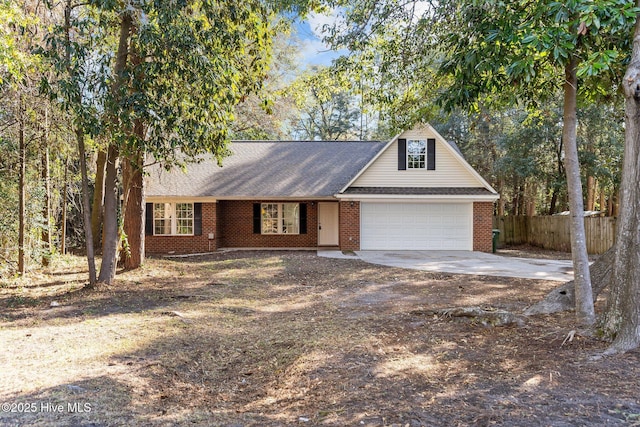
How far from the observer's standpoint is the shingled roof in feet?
57.7

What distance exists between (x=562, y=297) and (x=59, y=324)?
7.64 metres

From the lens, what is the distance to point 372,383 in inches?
162

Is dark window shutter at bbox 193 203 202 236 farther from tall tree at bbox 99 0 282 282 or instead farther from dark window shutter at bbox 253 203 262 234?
tall tree at bbox 99 0 282 282

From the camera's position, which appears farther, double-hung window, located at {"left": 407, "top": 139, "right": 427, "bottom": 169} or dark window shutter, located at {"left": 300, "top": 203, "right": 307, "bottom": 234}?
dark window shutter, located at {"left": 300, "top": 203, "right": 307, "bottom": 234}

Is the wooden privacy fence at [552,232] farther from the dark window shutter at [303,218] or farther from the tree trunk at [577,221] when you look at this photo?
the tree trunk at [577,221]

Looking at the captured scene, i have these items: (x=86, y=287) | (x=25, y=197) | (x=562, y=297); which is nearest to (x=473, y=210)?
(x=562, y=297)

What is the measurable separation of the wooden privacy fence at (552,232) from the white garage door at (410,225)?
5016mm

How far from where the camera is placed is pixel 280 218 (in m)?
18.6

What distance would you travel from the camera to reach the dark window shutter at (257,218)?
18.4m

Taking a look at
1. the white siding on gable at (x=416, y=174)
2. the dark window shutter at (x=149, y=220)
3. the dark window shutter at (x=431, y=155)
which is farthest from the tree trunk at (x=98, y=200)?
the dark window shutter at (x=431, y=155)

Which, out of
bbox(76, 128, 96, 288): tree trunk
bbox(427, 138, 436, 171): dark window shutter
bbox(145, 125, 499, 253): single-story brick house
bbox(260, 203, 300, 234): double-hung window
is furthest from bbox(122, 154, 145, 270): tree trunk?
bbox(427, 138, 436, 171): dark window shutter

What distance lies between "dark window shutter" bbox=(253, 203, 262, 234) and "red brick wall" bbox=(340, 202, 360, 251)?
3838 millimetres

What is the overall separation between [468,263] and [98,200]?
1318cm

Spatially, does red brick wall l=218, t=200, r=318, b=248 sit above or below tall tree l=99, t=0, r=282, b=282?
below
